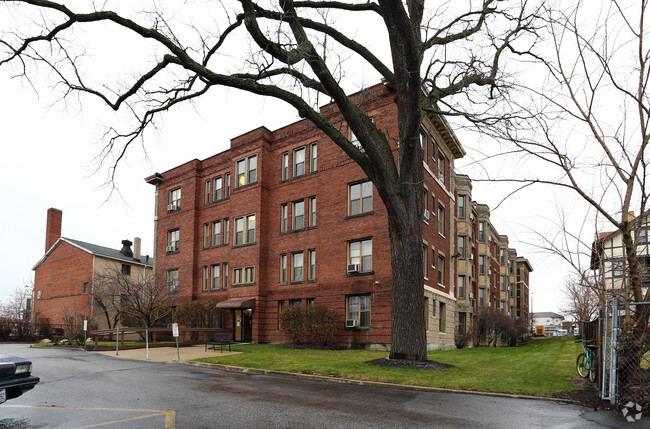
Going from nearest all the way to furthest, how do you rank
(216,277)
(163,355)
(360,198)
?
(163,355) < (360,198) < (216,277)

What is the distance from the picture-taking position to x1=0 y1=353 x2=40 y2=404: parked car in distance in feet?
25.5

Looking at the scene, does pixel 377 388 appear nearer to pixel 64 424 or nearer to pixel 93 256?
pixel 64 424

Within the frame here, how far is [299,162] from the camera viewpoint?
3092 cm

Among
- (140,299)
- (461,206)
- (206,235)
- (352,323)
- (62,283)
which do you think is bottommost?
(352,323)

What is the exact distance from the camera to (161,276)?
36594 millimetres

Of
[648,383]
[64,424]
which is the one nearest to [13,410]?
[64,424]

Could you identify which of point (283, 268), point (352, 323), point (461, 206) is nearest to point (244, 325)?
point (283, 268)

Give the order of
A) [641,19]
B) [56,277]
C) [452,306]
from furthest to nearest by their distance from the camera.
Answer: [56,277], [452,306], [641,19]

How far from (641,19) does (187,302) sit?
31.3 m

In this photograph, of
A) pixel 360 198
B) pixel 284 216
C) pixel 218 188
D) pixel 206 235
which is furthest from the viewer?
pixel 206 235

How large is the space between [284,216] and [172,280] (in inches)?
466

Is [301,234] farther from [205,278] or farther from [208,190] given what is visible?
[208,190]

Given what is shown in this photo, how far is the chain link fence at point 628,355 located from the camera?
28.7 feet

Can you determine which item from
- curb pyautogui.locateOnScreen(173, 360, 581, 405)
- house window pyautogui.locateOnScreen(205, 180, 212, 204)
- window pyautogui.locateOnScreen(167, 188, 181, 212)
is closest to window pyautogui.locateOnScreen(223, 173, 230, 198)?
house window pyautogui.locateOnScreen(205, 180, 212, 204)
